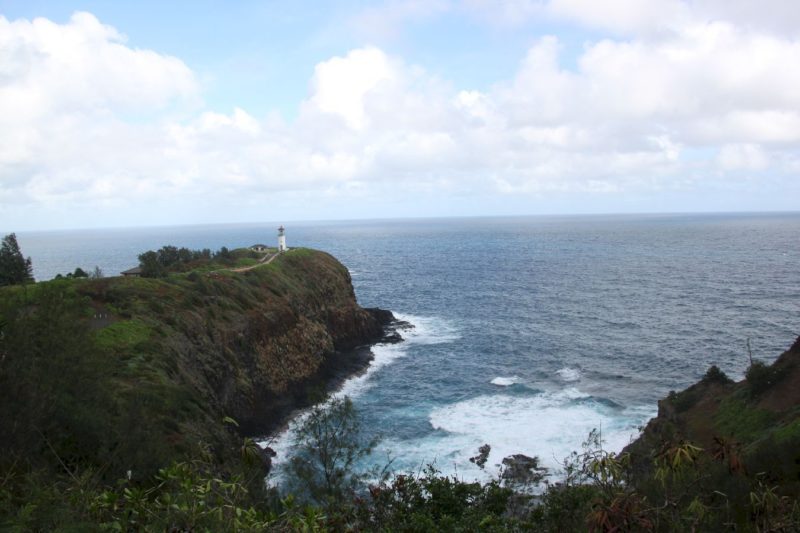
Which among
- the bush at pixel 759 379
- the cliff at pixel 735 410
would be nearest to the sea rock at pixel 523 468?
the cliff at pixel 735 410

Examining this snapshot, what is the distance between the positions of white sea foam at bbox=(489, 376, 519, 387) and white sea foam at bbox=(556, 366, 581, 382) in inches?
180

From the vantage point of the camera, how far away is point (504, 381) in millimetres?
53281

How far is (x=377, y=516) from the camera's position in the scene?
50.4 ft

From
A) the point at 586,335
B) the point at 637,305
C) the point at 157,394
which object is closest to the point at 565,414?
the point at 586,335

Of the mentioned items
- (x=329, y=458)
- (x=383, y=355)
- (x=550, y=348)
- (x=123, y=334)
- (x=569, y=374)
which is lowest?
(x=569, y=374)

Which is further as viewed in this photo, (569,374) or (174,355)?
(569,374)

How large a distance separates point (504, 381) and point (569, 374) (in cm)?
696

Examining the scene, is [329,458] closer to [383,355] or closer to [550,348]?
[383,355]

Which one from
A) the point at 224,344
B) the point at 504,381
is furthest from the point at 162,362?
the point at 504,381

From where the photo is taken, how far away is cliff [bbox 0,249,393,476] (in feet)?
57.1

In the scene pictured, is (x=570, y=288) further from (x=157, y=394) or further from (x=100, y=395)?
(x=100, y=395)

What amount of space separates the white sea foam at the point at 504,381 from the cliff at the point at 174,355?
15.3 metres

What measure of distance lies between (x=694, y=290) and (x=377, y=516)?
94.8 metres

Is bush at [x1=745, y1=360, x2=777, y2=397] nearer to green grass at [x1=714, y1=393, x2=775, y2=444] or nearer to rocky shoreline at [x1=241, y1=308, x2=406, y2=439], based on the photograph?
green grass at [x1=714, y1=393, x2=775, y2=444]
